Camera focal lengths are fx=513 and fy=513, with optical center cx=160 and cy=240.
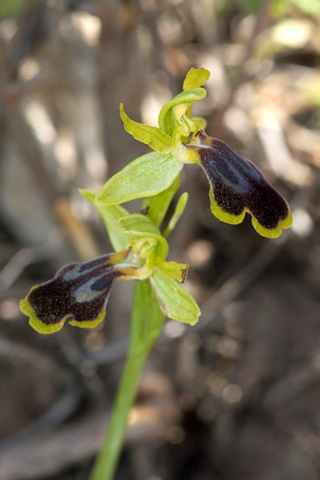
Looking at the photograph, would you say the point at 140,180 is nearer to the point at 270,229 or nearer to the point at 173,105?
the point at 173,105

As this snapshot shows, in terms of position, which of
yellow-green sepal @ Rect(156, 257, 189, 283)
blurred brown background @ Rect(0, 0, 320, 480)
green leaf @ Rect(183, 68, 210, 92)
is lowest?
blurred brown background @ Rect(0, 0, 320, 480)

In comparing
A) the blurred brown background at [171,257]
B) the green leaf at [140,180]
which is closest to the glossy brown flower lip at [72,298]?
the green leaf at [140,180]

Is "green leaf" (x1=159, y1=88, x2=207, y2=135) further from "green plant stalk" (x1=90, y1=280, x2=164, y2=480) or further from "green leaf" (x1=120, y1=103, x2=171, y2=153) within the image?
"green plant stalk" (x1=90, y1=280, x2=164, y2=480)

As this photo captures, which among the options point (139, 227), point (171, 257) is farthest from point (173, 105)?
point (171, 257)

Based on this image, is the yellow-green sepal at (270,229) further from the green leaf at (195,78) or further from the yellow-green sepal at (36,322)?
the yellow-green sepal at (36,322)

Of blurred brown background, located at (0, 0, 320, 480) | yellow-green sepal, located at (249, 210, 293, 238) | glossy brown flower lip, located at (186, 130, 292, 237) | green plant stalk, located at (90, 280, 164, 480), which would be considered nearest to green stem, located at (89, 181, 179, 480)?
green plant stalk, located at (90, 280, 164, 480)

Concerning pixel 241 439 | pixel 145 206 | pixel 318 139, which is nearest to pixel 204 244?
pixel 318 139
